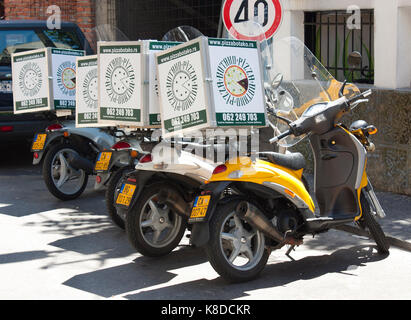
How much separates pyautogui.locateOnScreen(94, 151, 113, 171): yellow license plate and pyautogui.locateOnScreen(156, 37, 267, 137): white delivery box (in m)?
2.23

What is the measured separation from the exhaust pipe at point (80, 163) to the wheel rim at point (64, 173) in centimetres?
5

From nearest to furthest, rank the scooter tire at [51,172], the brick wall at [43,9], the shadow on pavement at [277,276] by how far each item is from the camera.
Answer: the shadow on pavement at [277,276] → the scooter tire at [51,172] → the brick wall at [43,9]

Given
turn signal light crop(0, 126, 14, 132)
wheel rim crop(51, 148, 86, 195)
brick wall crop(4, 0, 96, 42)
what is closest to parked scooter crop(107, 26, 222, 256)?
wheel rim crop(51, 148, 86, 195)

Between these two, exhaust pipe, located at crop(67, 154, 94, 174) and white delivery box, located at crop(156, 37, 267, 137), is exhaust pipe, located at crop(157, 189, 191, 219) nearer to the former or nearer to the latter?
white delivery box, located at crop(156, 37, 267, 137)

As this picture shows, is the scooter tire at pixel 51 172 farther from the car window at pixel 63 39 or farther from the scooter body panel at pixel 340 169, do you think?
the scooter body panel at pixel 340 169

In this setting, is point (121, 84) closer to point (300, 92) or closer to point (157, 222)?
point (157, 222)

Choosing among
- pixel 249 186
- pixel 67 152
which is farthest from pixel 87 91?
pixel 249 186

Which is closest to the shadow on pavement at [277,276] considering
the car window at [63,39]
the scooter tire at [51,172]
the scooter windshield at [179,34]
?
the scooter windshield at [179,34]

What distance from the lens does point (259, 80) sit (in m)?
6.36

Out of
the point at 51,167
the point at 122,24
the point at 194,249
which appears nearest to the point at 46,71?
the point at 51,167

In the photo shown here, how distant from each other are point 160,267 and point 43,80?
136 inches

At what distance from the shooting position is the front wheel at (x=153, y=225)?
6833 mm

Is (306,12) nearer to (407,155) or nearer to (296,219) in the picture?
(407,155)

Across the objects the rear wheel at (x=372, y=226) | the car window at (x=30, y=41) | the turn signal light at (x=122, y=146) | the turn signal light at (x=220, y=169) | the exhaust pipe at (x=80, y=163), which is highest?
the car window at (x=30, y=41)
